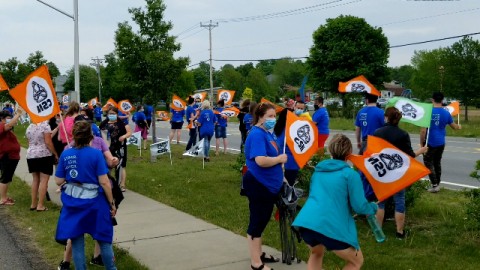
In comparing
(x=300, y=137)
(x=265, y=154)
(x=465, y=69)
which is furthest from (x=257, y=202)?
(x=465, y=69)

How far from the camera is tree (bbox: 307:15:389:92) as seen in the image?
171 feet

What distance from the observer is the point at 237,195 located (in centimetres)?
949

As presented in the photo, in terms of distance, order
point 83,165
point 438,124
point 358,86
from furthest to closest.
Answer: point 358,86, point 438,124, point 83,165

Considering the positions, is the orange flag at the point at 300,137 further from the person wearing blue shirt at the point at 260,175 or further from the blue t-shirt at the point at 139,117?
the blue t-shirt at the point at 139,117

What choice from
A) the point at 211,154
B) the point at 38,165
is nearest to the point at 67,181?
the point at 38,165

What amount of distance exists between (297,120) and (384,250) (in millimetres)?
1821

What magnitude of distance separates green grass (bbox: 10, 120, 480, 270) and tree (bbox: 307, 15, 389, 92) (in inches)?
1636

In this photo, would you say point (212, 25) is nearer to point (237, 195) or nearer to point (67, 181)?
point (237, 195)

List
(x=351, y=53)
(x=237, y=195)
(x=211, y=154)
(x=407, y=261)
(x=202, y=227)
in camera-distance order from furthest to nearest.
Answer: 1. (x=351, y=53)
2. (x=211, y=154)
3. (x=237, y=195)
4. (x=202, y=227)
5. (x=407, y=261)

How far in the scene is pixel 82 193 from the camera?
482cm

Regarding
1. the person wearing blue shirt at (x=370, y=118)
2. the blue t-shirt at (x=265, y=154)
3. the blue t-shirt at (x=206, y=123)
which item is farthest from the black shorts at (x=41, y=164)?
the blue t-shirt at (x=206, y=123)

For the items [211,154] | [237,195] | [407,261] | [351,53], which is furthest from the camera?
[351,53]

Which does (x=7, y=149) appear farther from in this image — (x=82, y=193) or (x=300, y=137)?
(x=300, y=137)

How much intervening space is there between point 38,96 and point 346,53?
47.4 meters
